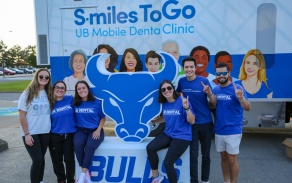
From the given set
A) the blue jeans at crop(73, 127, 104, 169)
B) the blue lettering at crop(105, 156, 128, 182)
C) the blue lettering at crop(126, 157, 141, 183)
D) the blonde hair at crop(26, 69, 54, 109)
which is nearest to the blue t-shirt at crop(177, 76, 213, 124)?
the blue lettering at crop(126, 157, 141, 183)

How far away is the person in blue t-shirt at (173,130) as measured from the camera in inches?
124

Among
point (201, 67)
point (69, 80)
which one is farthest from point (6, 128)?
point (201, 67)

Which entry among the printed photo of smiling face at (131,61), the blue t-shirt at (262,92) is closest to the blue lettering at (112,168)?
the printed photo of smiling face at (131,61)

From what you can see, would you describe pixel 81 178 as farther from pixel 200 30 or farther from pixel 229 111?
pixel 200 30

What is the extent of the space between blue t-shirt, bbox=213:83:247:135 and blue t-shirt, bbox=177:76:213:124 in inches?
6.0

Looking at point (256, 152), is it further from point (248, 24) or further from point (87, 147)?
point (87, 147)

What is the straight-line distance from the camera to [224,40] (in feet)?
16.3

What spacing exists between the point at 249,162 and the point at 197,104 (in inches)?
76.2

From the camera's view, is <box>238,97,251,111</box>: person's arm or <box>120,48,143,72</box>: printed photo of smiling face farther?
<box>120,48,143,72</box>: printed photo of smiling face

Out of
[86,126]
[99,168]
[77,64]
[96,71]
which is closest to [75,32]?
[77,64]

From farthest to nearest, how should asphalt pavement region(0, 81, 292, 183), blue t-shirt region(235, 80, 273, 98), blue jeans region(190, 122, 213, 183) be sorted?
1. blue t-shirt region(235, 80, 273, 98)
2. asphalt pavement region(0, 81, 292, 183)
3. blue jeans region(190, 122, 213, 183)

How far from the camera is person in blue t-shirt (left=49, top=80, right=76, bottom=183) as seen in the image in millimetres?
3371

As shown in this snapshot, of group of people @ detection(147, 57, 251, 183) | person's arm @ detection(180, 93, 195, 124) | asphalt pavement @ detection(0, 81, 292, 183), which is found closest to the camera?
person's arm @ detection(180, 93, 195, 124)

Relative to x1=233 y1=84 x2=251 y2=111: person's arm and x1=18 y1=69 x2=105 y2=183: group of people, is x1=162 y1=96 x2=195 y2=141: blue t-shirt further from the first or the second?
x1=18 y1=69 x2=105 y2=183: group of people
